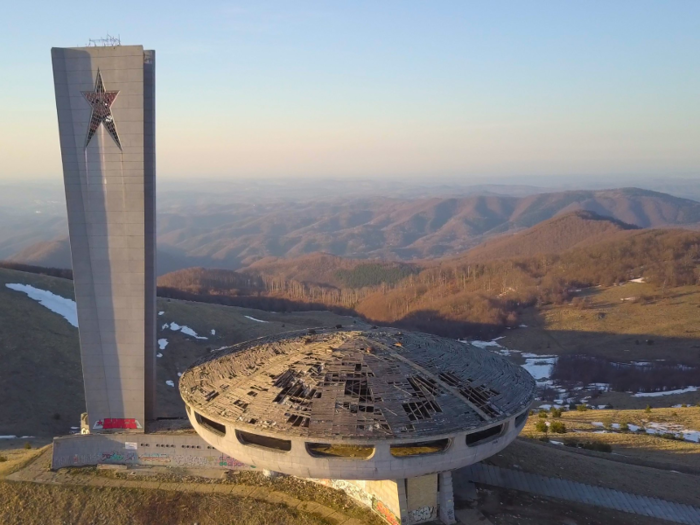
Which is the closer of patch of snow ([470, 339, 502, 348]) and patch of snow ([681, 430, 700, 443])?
patch of snow ([681, 430, 700, 443])

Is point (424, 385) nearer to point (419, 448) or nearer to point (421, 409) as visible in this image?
point (421, 409)

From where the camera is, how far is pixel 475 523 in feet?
85.6

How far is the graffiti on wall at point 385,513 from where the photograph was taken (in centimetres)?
2552

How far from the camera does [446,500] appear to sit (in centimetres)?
2628

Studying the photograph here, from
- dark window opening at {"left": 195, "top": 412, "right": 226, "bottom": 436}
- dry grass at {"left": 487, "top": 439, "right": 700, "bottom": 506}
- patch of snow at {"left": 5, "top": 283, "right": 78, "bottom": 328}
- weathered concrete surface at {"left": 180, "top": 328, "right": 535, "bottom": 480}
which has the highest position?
weathered concrete surface at {"left": 180, "top": 328, "right": 535, "bottom": 480}

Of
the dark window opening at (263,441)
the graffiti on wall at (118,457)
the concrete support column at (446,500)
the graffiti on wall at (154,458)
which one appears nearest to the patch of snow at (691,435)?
the concrete support column at (446,500)

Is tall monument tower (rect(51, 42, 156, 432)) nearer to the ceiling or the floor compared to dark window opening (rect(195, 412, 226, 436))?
nearer to the ceiling

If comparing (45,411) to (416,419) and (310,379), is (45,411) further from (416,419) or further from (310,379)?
(416,419)

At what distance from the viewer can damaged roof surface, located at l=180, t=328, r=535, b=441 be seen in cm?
A: 2359

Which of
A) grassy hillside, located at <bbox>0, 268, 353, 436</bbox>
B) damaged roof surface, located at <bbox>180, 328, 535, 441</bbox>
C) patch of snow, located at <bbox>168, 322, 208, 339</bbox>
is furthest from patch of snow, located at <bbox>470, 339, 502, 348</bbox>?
damaged roof surface, located at <bbox>180, 328, 535, 441</bbox>

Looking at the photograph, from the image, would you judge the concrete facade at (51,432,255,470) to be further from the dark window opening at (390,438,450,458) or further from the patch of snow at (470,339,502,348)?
→ the patch of snow at (470,339,502,348)

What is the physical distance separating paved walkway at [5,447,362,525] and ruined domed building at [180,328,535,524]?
2399 millimetres

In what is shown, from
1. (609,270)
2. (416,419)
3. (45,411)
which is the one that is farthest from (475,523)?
(609,270)

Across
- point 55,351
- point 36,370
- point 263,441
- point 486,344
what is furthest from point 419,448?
point 486,344
